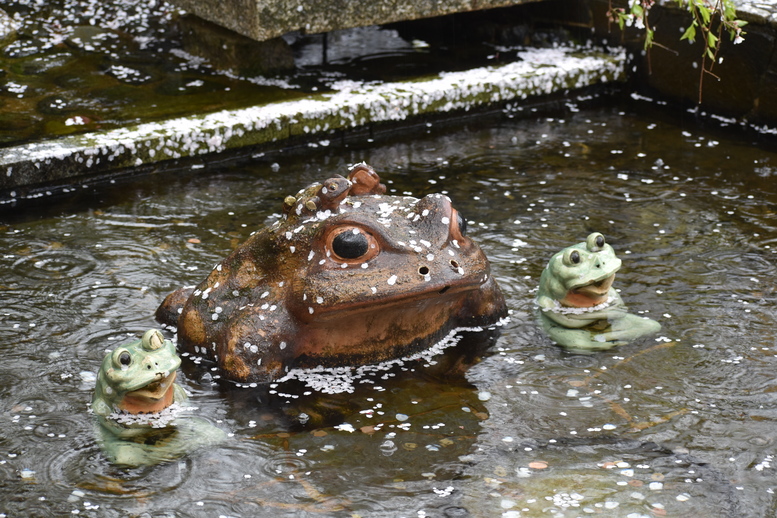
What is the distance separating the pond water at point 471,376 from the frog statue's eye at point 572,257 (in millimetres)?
344

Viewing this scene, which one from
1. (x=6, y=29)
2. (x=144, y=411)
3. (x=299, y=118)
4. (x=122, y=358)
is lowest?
(x=144, y=411)

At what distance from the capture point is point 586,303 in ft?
16.0

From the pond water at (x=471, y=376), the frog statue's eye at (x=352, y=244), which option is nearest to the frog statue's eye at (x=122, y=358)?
the pond water at (x=471, y=376)

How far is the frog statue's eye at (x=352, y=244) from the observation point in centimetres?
411

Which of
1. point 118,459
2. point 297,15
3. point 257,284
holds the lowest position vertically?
point 118,459

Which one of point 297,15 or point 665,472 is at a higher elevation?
point 297,15

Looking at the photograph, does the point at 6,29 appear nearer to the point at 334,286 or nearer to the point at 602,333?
the point at 334,286

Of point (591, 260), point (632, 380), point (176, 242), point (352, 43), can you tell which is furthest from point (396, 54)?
point (632, 380)

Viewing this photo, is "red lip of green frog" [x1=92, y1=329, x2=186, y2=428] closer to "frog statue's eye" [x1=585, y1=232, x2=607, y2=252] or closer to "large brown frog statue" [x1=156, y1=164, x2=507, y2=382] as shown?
"large brown frog statue" [x1=156, y1=164, x2=507, y2=382]

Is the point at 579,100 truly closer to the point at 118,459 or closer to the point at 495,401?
the point at 495,401

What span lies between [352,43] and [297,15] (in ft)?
6.18

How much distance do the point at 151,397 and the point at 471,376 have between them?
138 centimetres

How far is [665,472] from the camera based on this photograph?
3635 mm

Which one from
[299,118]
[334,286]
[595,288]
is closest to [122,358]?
[334,286]
